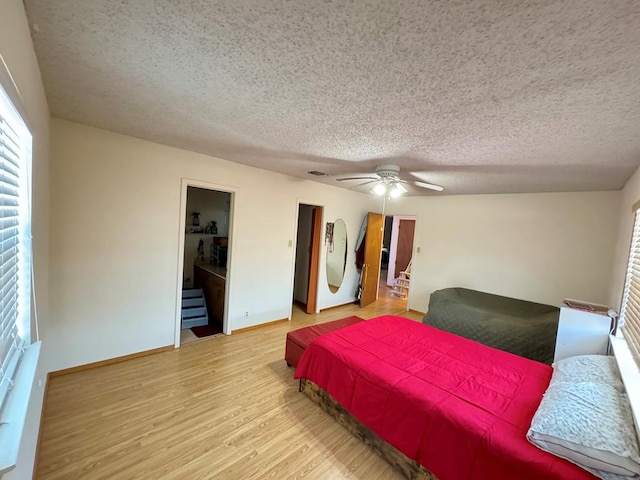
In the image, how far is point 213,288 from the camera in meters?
4.07

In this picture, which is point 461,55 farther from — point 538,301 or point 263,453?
point 538,301

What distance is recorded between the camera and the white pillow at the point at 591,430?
115 cm

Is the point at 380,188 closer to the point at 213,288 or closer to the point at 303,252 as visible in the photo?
the point at 303,252

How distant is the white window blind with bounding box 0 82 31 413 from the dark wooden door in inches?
285

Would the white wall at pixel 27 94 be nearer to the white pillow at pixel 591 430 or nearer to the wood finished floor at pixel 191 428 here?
the wood finished floor at pixel 191 428

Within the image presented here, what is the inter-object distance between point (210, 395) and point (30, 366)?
1.46m

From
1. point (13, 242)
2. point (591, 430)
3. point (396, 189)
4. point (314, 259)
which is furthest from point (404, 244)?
point (13, 242)

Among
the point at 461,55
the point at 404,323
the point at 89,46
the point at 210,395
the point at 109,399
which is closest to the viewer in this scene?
the point at 461,55

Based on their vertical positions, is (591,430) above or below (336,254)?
below

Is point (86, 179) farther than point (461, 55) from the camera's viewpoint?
Yes

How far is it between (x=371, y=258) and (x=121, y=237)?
416cm

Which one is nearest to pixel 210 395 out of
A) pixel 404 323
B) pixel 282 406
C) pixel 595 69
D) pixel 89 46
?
pixel 282 406

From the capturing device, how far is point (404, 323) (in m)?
3.04

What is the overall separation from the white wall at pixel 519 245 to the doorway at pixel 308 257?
2.02m
